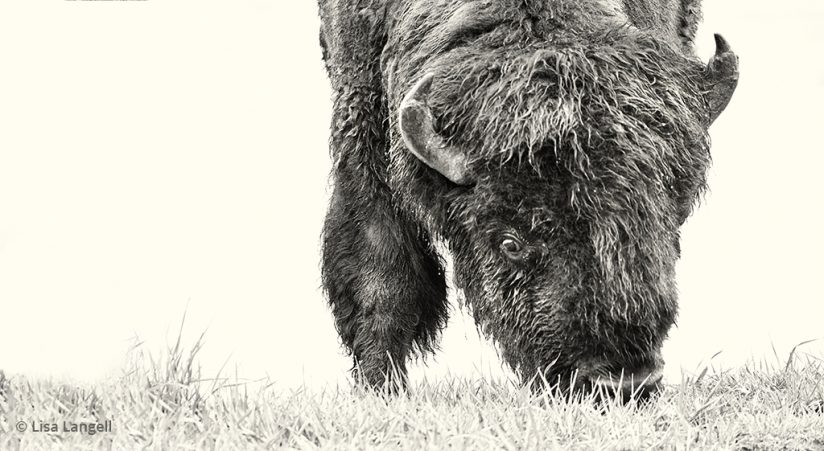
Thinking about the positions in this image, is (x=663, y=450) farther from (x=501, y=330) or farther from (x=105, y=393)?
(x=105, y=393)

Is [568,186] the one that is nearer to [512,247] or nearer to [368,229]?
[512,247]

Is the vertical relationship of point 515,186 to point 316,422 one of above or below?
above

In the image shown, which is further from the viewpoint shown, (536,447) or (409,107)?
(409,107)

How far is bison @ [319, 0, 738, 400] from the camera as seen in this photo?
17.1ft

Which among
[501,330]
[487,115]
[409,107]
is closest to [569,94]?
[487,115]

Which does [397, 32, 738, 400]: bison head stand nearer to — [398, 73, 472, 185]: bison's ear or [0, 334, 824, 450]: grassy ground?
[398, 73, 472, 185]: bison's ear

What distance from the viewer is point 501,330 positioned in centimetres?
571

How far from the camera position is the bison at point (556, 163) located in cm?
522

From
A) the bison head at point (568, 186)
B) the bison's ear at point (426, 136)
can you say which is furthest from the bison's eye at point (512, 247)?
the bison's ear at point (426, 136)

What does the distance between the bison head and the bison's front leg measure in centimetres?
108

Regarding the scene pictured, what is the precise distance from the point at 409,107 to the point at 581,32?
3.53 feet

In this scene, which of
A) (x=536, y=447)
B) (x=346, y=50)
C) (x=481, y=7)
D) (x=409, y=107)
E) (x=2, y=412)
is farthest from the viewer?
(x=346, y=50)

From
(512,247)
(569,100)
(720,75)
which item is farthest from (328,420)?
(720,75)

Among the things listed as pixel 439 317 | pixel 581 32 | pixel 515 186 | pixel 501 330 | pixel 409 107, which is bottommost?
pixel 439 317
